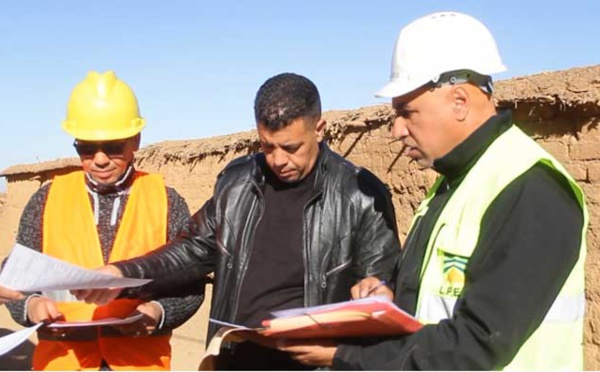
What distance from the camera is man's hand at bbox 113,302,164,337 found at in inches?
120

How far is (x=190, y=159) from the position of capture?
11.2m

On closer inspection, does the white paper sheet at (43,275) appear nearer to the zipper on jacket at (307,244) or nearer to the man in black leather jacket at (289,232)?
the man in black leather jacket at (289,232)

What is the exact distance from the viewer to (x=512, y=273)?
1896mm

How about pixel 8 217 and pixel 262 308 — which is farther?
pixel 8 217

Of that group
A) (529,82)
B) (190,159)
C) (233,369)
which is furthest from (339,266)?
(190,159)

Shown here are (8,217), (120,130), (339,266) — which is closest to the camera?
(339,266)

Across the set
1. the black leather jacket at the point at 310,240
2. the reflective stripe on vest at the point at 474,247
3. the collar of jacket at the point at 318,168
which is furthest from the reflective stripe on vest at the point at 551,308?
the collar of jacket at the point at 318,168

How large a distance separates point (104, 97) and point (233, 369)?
3.79 ft

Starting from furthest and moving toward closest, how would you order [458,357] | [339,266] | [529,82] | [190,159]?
[190,159], [529,82], [339,266], [458,357]

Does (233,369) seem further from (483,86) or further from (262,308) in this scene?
(483,86)

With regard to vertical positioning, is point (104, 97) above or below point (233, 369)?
Result: above

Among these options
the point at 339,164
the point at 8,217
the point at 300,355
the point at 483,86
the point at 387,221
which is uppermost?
the point at 483,86

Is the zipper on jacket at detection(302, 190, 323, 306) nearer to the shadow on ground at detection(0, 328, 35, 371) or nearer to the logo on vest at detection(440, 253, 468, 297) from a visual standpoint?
the logo on vest at detection(440, 253, 468, 297)

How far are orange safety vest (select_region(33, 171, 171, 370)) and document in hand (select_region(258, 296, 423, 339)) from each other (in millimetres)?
1029
